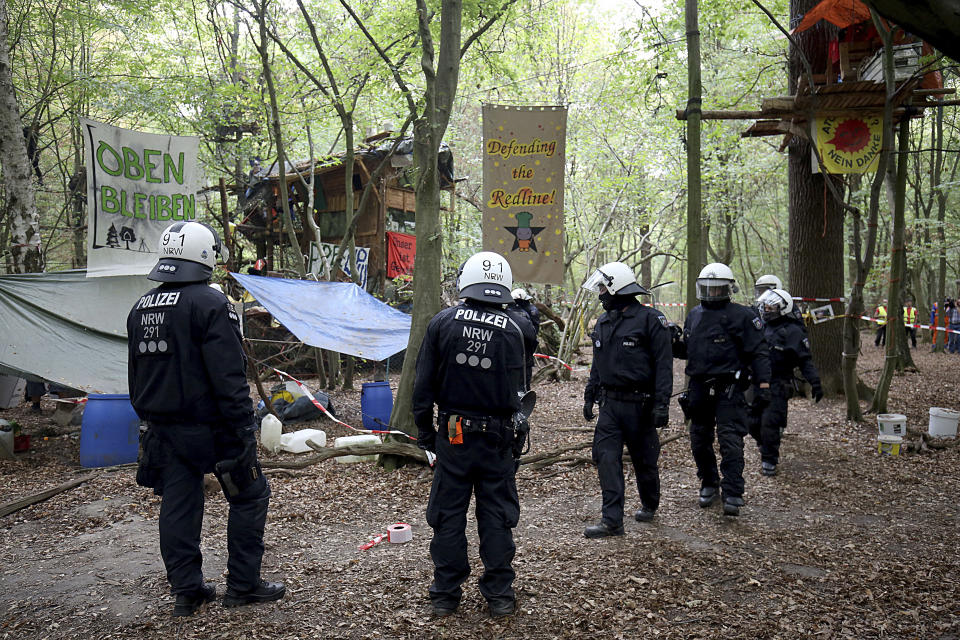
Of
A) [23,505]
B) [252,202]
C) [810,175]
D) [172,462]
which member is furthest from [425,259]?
[252,202]

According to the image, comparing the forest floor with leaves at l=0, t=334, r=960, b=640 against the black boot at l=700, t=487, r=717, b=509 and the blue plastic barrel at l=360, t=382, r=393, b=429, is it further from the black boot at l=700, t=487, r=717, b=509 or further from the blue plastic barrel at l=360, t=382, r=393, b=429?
the blue plastic barrel at l=360, t=382, r=393, b=429

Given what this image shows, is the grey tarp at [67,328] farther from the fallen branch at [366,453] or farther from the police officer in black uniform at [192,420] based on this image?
the police officer in black uniform at [192,420]

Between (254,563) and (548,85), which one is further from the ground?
(548,85)

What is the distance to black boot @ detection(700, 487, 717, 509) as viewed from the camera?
17.9ft

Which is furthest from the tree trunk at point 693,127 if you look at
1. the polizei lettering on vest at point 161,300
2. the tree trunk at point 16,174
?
the tree trunk at point 16,174

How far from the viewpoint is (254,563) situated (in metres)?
3.64

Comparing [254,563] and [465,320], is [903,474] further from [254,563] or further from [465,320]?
[254,563]

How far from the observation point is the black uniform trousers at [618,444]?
476cm

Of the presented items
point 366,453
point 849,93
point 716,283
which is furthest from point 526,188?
point 849,93

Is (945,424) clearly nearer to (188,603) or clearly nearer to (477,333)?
(477,333)

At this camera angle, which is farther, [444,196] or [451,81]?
[444,196]

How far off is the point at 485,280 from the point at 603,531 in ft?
7.23

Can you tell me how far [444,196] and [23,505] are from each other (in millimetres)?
17646

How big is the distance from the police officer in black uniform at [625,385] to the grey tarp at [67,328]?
5.72m
